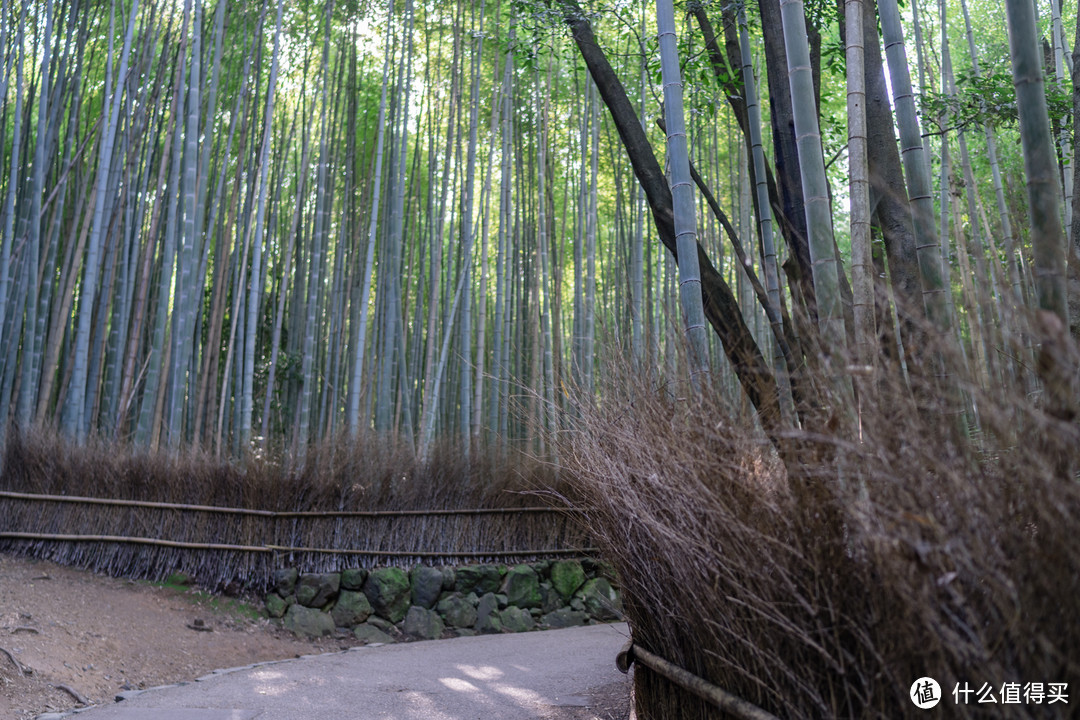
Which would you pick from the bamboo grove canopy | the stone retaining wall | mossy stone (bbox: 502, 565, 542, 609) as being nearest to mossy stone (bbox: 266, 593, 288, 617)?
the stone retaining wall

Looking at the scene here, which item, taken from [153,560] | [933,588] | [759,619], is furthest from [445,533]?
[933,588]

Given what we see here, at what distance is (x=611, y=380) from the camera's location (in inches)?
91.8

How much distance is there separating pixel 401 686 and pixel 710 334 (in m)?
2.36

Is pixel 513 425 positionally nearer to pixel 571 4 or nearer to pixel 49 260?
pixel 49 260

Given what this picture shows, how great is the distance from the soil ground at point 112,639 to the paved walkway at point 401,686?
209 millimetres

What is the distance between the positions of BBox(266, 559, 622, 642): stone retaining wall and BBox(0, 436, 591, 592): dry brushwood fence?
0.12 m

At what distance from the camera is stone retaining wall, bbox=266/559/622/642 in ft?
15.9

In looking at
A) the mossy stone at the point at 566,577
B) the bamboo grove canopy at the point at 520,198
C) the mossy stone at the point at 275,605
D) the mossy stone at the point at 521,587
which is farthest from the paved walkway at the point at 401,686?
the bamboo grove canopy at the point at 520,198

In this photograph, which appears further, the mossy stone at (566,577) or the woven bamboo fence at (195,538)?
the mossy stone at (566,577)

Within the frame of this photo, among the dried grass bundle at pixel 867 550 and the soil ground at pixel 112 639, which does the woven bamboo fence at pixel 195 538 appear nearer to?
the soil ground at pixel 112 639

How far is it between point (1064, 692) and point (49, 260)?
21.7ft

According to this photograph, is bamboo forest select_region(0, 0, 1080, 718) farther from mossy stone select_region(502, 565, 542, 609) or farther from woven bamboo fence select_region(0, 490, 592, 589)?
mossy stone select_region(502, 565, 542, 609)

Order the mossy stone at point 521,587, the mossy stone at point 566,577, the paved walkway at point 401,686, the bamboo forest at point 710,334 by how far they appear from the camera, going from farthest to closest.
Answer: the mossy stone at point 566,577 < the mossy stone at point 521,587 < the paved walkway at point 401,686 < the bamboo forest at point 710,334

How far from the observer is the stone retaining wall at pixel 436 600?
4840 mm
